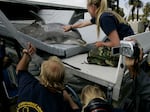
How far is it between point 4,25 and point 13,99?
769 mm

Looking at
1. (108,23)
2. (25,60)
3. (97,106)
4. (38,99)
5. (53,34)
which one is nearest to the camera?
(97,106)

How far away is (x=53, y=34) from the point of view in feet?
12.0

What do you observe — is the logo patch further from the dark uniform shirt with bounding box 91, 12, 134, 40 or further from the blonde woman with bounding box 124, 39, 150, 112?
the dark uniform shirt with bounding box 91, 12, 134, 40

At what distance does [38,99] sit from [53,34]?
1448 mm

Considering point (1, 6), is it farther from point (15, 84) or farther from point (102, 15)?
point (102, 15)

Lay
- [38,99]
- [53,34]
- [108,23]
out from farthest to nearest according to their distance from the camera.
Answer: [53,34]
[108,23]
[38,99]

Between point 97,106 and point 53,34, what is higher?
point 53,34

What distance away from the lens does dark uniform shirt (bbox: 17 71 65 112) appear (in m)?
2.31

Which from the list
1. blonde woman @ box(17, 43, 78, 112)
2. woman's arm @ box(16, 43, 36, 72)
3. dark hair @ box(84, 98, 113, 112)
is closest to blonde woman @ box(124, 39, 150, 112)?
dark hair @ box(84, 98, 113, 112)

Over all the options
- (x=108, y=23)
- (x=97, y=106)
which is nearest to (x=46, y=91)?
(x=97, y=106)

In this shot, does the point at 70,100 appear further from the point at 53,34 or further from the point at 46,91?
the point at 53,34

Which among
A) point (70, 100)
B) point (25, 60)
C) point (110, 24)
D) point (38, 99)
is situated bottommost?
point (70, 100)

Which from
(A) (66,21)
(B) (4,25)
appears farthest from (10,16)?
(B) (4,25)

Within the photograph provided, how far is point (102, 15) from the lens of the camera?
3.00m
